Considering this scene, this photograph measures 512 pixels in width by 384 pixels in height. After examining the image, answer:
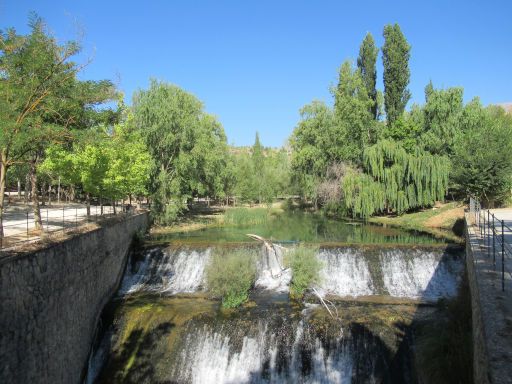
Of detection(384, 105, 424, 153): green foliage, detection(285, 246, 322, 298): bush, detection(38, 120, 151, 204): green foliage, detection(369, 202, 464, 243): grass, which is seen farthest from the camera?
detection(384, 105, 424, 153): green foliage

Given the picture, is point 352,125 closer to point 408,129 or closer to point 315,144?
point 315,144

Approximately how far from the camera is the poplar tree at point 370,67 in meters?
36.3

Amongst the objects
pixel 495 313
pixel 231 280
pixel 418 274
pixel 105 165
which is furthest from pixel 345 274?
pixel 105 165

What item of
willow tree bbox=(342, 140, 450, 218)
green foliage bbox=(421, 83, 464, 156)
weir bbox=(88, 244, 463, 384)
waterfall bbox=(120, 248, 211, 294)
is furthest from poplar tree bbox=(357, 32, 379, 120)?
waterfall bbox=(120, 248, 211, 294)

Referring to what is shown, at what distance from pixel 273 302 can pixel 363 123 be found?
2252 centimetres

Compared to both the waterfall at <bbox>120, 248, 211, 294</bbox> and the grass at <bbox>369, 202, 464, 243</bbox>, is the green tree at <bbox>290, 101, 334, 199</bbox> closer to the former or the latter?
the grass at <bbox>369, 202, 464, 243</bbox>

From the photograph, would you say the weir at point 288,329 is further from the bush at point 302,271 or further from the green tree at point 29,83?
the green tree at point 29,83

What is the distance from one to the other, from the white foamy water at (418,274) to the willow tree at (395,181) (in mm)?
12256

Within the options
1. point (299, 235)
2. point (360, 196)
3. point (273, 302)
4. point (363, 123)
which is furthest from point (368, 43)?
point (273, 302)

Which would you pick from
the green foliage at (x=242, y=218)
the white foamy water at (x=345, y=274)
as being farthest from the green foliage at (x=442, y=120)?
the white foamy water at (x=345, y=274)

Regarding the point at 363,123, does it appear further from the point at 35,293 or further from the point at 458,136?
the point at 35,293

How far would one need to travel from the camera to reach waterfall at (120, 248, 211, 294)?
17.1m

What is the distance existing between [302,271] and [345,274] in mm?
2474

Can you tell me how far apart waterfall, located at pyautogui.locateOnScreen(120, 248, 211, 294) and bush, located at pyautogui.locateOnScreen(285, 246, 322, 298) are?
13.0 ft
